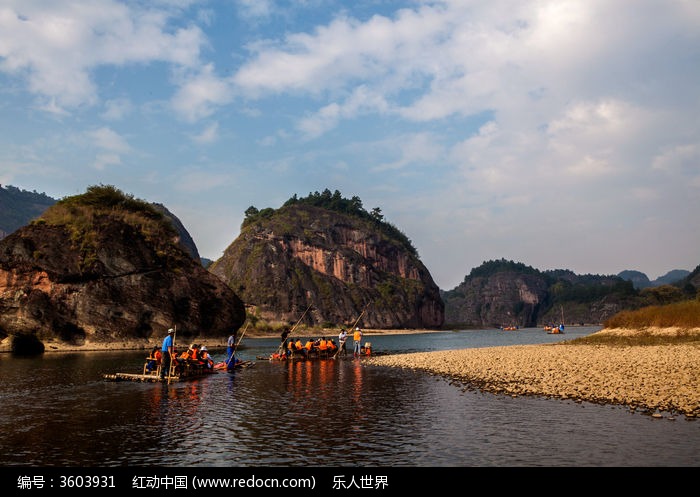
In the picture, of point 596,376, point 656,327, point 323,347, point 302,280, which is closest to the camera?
point 596,376

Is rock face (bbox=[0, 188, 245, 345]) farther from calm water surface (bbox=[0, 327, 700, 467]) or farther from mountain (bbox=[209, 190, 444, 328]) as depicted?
mountain (bbox=[209, 190, 444, 328])

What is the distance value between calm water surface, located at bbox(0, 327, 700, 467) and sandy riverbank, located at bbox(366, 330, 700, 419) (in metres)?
1.34

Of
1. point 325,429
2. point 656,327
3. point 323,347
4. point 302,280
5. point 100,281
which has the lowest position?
point 323,347

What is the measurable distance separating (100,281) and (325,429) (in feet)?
201

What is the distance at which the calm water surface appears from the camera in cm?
1297

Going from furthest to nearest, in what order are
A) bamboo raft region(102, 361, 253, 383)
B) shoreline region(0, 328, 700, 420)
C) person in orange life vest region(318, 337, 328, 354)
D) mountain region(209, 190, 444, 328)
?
mountain region(209, 190, 444, 328) < person in orange life vest region(318, 337, 328, 354) < bamboo raft region(102, 361, 253, 383) < shoreline region(0, 328, 700, 420)

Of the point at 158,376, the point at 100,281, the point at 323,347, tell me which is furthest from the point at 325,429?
the point at 100,281

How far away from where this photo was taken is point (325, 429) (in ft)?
54.2

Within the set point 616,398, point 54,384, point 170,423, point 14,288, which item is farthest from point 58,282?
point 616,398

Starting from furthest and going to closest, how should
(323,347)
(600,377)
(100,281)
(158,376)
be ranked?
(100,281)
(323,347)
(158,376)
(600,377)

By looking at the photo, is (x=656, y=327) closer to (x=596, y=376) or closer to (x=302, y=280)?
(x=596, y=376)

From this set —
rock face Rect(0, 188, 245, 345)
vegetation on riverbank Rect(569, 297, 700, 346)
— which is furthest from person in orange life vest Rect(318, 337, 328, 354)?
rock face Rect(0, 188, 245, 345)

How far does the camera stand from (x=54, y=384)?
1128 inches
